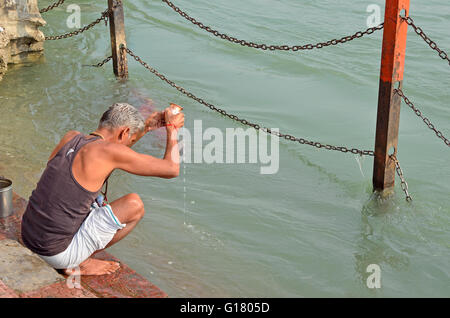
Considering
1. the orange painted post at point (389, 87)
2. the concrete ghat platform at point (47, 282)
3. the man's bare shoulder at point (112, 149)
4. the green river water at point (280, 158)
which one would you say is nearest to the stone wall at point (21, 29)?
the green river water at point (280, 158)

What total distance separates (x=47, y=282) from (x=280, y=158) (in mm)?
3679

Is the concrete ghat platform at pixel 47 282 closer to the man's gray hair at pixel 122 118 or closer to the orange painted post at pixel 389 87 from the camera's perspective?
the man's gray hair at pixel 122 118

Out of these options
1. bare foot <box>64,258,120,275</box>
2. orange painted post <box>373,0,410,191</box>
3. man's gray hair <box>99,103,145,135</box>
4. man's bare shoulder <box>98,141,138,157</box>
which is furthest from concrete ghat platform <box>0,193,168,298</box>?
orange painted post <box>373,0,410,191</box>

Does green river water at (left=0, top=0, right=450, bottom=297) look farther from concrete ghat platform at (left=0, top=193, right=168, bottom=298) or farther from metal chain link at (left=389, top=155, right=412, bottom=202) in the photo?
concrete ghat platform at (left=0, top=193, right=168, bottom=298)

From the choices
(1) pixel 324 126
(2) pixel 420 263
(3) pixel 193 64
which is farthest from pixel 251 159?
(3) pixel 193 64

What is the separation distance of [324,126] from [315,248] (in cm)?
319

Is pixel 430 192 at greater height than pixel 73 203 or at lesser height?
lesser

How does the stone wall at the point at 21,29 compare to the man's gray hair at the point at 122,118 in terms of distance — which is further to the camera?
the stone wall at the point at 21,29

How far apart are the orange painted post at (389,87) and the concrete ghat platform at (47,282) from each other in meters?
2.56

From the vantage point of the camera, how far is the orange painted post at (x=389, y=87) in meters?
4.82

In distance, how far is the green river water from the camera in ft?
15.3

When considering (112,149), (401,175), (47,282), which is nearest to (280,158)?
(401,175)

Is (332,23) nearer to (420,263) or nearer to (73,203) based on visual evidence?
(420,263)

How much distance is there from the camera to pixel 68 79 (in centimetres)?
891
